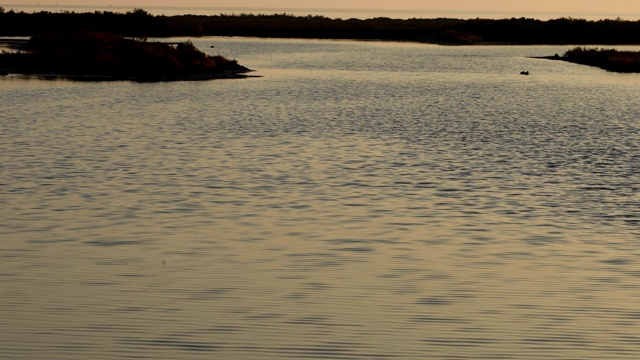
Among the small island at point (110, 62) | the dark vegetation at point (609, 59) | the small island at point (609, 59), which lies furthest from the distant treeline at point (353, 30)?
the small island at point (110, 62)

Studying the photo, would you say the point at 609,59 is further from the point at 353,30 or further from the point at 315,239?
the point at 315,239

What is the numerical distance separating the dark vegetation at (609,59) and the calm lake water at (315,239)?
5528 cm

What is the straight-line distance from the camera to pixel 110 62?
76.8 metres

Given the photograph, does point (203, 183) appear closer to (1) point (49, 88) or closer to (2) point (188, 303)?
(2) point (188, 303)

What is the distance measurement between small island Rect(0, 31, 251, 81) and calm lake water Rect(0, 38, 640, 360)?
29.1m

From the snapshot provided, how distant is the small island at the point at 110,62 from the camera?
76250mm

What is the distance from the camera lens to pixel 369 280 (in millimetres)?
15812

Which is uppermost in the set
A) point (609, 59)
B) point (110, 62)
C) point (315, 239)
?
point (315, 239)

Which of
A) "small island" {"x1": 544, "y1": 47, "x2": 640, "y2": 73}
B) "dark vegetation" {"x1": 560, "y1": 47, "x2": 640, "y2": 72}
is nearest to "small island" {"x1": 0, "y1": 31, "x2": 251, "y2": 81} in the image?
"small island" {"x1": 544, "y1": 47, "x2": 640, "y2": 73}

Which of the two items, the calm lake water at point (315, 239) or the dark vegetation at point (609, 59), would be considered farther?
the dark vegetation at point (609, 59)

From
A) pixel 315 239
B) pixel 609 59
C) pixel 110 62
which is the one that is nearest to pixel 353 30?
pixel 609 59

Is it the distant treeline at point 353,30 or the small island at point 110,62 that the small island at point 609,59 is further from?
the distant treeline at point 353,30

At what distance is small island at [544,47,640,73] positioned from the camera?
3895 inches

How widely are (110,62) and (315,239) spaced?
60.2 m
